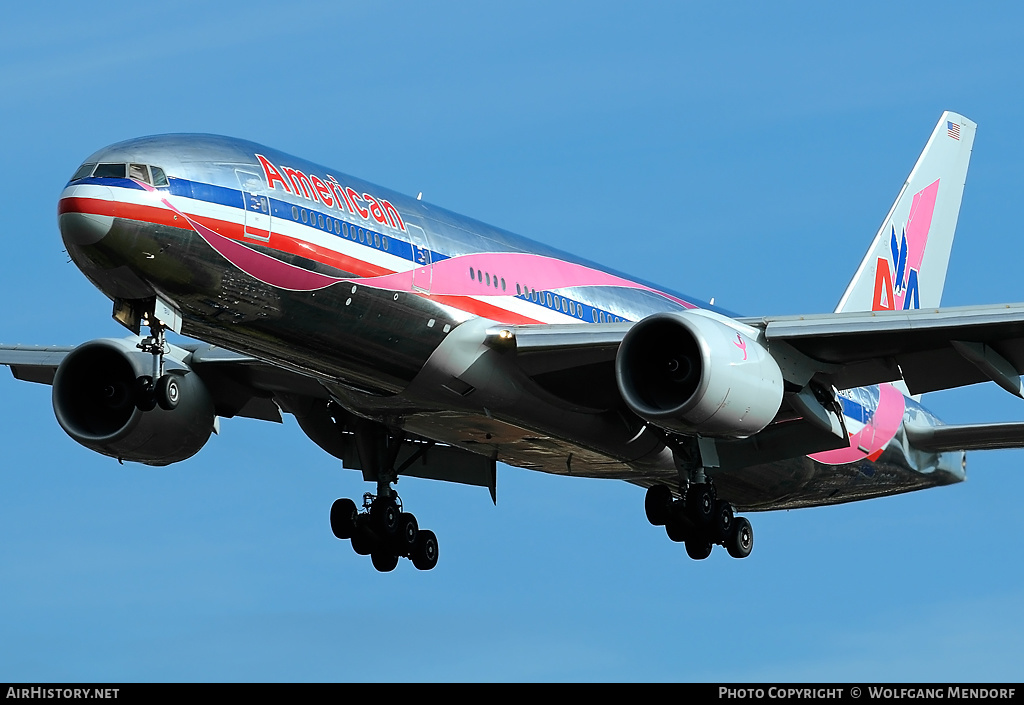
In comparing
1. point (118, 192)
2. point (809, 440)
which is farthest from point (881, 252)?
point (118, 192)

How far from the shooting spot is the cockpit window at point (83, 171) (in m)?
25.2

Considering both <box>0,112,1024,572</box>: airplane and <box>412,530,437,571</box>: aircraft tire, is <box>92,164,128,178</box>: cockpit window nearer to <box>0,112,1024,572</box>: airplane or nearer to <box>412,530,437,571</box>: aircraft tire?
<box>0,112,1024,572</box>: airplane

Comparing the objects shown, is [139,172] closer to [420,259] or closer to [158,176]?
[158,176]

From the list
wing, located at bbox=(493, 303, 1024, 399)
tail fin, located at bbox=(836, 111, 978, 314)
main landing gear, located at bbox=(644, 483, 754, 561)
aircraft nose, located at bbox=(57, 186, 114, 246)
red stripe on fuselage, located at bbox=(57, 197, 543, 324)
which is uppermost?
tail fin, located at bbox=(836, 111, 978, 314)

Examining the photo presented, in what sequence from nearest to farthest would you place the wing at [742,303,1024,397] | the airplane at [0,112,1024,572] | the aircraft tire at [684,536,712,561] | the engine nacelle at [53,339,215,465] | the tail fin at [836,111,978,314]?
the airplane at [0,112,1024,572], the wing at [742,303,1024,397], the aircraft tire at [684,536,712,561], the engine nacelle at [53,339,215,465], the tail fin at [836,111,978,314]

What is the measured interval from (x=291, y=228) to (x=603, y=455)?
8.40 meters

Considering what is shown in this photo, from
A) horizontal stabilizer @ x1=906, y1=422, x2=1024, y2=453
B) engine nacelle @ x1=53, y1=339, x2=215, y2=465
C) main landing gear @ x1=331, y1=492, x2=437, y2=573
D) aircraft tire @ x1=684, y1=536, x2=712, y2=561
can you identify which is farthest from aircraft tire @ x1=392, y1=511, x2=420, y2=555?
horizontal stabilizer @ x1=906, y1=422, x2=1024, y2=453

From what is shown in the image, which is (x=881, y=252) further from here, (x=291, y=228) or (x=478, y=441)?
(x=291, y=228)

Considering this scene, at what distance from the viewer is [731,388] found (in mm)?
27781

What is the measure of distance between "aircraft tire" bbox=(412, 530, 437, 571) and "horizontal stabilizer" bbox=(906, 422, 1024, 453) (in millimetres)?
10310

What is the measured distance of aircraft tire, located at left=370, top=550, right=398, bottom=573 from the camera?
33.6m

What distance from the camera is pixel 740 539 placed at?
3262cm

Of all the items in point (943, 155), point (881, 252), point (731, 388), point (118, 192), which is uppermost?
point (943, 155)

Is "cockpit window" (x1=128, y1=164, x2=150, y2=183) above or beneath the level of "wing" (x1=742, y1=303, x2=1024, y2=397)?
above
